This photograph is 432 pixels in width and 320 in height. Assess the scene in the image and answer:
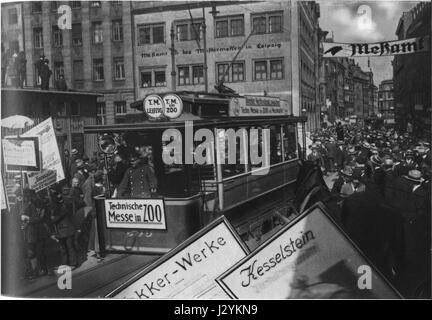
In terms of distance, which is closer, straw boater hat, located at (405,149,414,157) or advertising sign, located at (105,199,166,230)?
advertising sign, located at (105,199,166,230)

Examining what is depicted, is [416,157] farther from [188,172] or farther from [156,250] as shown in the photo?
[156,250]

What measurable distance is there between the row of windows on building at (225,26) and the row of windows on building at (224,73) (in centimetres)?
27

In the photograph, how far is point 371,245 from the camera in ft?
14.8

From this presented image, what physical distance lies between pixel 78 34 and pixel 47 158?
1172 mm

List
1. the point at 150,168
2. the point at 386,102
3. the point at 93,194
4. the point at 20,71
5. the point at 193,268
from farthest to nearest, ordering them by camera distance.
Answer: the point at 386,102 < the point at 20,71 < the point at 93,194 < the point at 193,268 < the point at 150,168

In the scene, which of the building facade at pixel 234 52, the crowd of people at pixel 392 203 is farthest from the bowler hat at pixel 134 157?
the crowd of people at pixel 392 203

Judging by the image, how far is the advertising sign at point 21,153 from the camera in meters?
4.77

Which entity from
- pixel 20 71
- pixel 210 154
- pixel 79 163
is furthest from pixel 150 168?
pixel 20 71

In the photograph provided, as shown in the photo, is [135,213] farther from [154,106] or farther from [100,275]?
[154,106]

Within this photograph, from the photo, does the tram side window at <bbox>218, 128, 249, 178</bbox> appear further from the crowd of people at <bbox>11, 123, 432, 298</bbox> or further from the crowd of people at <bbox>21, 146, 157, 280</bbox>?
the crowd of people at <bbox>21, 146, 157, 280</bbox>

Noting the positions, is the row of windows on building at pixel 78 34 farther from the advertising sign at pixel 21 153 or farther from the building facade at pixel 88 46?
the advertising sign at pixel 21 153

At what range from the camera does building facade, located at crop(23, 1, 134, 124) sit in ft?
15.4

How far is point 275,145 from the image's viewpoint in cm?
472

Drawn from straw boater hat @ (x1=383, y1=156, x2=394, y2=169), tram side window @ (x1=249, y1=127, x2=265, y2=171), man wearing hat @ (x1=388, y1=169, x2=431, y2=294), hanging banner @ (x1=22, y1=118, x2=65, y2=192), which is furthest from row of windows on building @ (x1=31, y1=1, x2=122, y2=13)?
man wearing hat @ (x1=388, y1=169, x2=431, y2=294)
